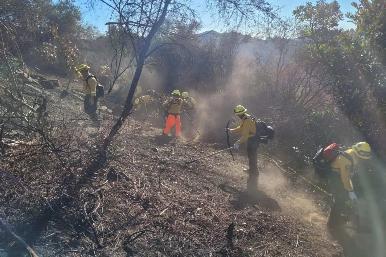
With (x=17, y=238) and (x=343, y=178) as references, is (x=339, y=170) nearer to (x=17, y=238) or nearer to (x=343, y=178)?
(x=343, y=178)

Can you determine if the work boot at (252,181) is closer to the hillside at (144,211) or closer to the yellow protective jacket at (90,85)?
the hillside at (144,211)

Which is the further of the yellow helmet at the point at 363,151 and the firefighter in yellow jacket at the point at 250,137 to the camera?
the firefighter in yellow jacket at the point at 250,137

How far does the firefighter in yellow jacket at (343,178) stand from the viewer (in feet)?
22.4

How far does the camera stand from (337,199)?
23.1 feet

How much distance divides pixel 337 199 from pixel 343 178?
42 cm

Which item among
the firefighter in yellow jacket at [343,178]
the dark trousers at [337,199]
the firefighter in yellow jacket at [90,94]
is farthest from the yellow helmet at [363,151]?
the firefighter in yellow jacket at [90,94]

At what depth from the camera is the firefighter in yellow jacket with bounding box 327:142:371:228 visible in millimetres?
6832

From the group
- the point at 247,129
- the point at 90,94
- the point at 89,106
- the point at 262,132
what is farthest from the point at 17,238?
the point at 90,94

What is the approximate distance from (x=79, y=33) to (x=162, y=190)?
77.9 feet

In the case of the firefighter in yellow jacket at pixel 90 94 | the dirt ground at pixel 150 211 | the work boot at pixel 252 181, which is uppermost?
the firefighter in yellow jacket at pixel 90 94

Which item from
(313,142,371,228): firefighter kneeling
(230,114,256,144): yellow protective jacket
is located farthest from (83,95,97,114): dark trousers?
(313,142,371,228): firefighter kneeling

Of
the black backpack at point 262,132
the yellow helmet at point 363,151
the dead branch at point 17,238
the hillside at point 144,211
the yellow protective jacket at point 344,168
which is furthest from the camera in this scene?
the black backpack at point 262,132

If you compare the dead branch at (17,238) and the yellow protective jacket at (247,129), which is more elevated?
the yellow protective jacket at (247,129)

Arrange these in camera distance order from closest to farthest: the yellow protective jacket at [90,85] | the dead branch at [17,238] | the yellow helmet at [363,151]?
the dead branch at [17,238] < the yellow helmet at [363,151] < the yellow protective jacket at [90,85]
